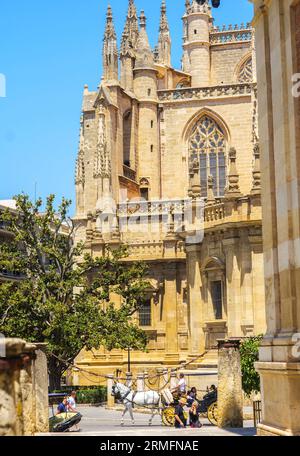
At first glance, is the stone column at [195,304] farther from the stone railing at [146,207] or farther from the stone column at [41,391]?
the stone railing at [146,207]

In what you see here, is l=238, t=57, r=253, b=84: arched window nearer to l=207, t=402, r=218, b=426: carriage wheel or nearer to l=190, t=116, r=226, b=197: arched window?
l=190, t=116, r=226, b=197: arched window

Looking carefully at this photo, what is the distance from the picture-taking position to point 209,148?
55.3m

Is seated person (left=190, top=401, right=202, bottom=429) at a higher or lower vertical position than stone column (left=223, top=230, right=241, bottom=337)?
lower

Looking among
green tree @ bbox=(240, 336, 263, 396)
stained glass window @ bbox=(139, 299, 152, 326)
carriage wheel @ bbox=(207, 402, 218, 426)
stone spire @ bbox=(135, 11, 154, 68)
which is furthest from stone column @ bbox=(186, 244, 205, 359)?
stone spire @ bbox=(135, 11, 154, 68)

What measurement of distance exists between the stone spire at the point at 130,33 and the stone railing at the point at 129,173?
830 cm

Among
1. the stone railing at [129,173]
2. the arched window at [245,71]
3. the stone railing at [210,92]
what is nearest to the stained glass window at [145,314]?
the stone railing at [129,173]

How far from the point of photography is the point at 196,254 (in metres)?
32.2

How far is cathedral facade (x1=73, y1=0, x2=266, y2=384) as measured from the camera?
3034 centimetres

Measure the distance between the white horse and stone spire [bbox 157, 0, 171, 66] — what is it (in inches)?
1647

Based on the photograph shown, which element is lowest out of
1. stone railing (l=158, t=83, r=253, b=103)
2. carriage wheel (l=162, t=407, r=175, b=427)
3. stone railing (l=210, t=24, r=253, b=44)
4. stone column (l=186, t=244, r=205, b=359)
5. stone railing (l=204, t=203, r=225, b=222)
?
carriage wheel (l=162, t=407, r=175, b=427)

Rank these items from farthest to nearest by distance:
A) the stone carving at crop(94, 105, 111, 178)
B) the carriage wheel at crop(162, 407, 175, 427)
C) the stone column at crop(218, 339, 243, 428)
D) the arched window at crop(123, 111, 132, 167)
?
the arched window at crop(123, 111, 132, 167)
the stone carving at crop(94, 105, 111, 178)
the carriage wheel at crop(162, 407, 175, 427)
the stone column at crop(218, 339, 243, 428)

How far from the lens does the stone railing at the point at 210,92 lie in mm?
54722
